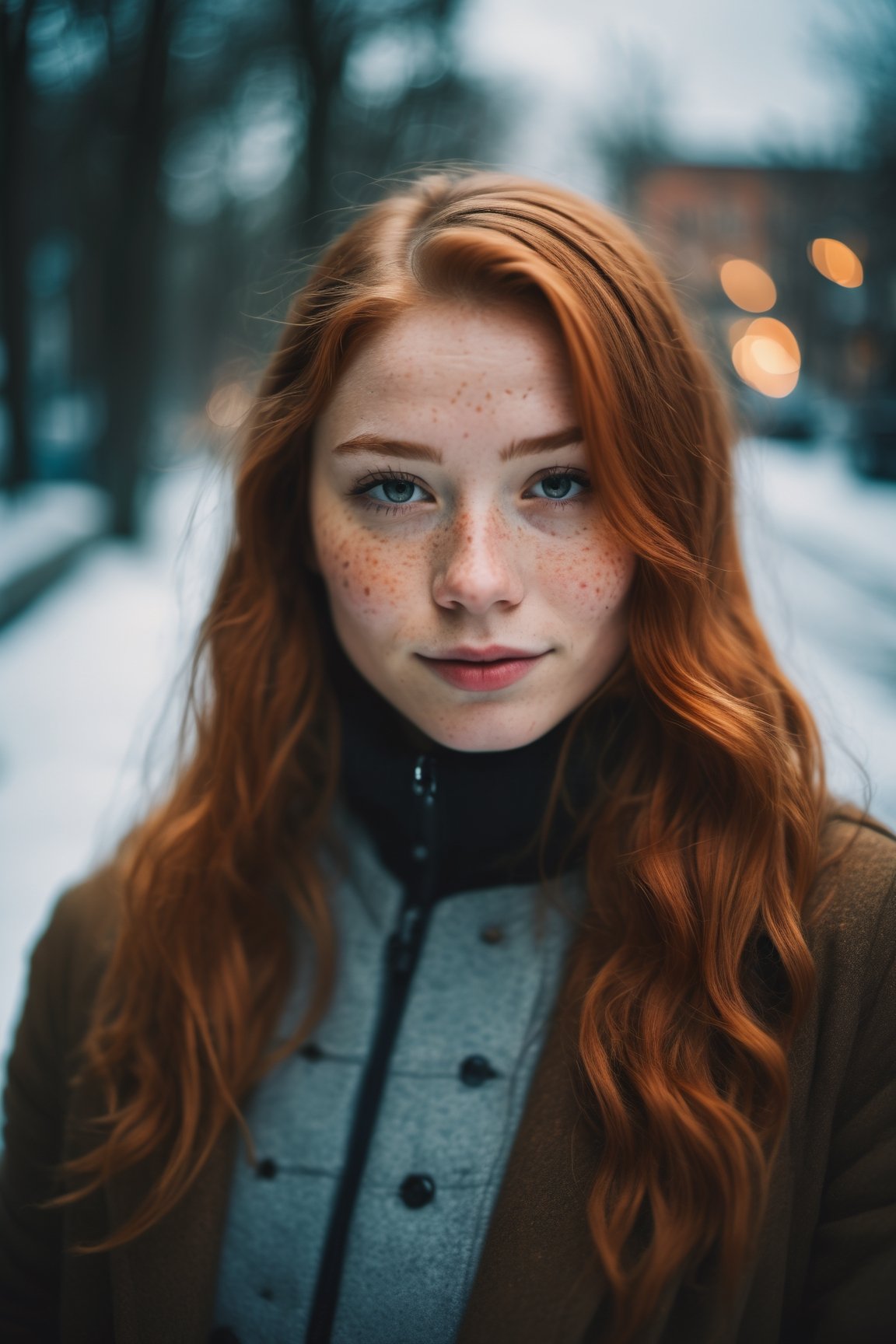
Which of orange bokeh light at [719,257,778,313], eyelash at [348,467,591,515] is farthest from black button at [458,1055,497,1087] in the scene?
orange bokeh light at [719,257,778,313]

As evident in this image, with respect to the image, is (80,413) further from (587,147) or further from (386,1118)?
(386,1118)

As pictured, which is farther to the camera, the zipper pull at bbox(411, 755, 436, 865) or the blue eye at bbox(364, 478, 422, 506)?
the zipper pull at bbox(411, 755, 436, 865)

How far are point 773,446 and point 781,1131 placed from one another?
11.5ft

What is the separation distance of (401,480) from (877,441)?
1.89m

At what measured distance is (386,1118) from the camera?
1.14 metres

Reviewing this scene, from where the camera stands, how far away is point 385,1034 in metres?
1.21

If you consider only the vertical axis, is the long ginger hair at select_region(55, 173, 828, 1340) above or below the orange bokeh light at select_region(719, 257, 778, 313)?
below

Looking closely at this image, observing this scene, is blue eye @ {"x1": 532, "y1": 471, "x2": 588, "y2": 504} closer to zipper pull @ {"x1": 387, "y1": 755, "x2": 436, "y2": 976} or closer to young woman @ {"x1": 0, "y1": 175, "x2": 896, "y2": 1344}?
young woman @ {"x1": 0, "y1": 175, "x2": 896, "y2": 1344}

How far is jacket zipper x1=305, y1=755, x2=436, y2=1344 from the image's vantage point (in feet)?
3.56

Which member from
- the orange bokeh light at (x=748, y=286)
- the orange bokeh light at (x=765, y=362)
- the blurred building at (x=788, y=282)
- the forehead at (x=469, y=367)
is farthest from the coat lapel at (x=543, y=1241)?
the orange bokeh light at (x=748, y=286)

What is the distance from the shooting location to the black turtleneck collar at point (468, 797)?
1.17 meters

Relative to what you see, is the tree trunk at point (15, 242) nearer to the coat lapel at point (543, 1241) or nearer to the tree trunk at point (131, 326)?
the tree trunk at point (131, 326)

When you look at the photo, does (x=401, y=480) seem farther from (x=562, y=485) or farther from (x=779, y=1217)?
(x=779, y=1217)

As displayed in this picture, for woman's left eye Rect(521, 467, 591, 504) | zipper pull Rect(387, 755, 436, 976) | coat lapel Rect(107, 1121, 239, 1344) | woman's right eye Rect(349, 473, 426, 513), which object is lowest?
coat lapel Rect(107, 1121, 239, 1344)
